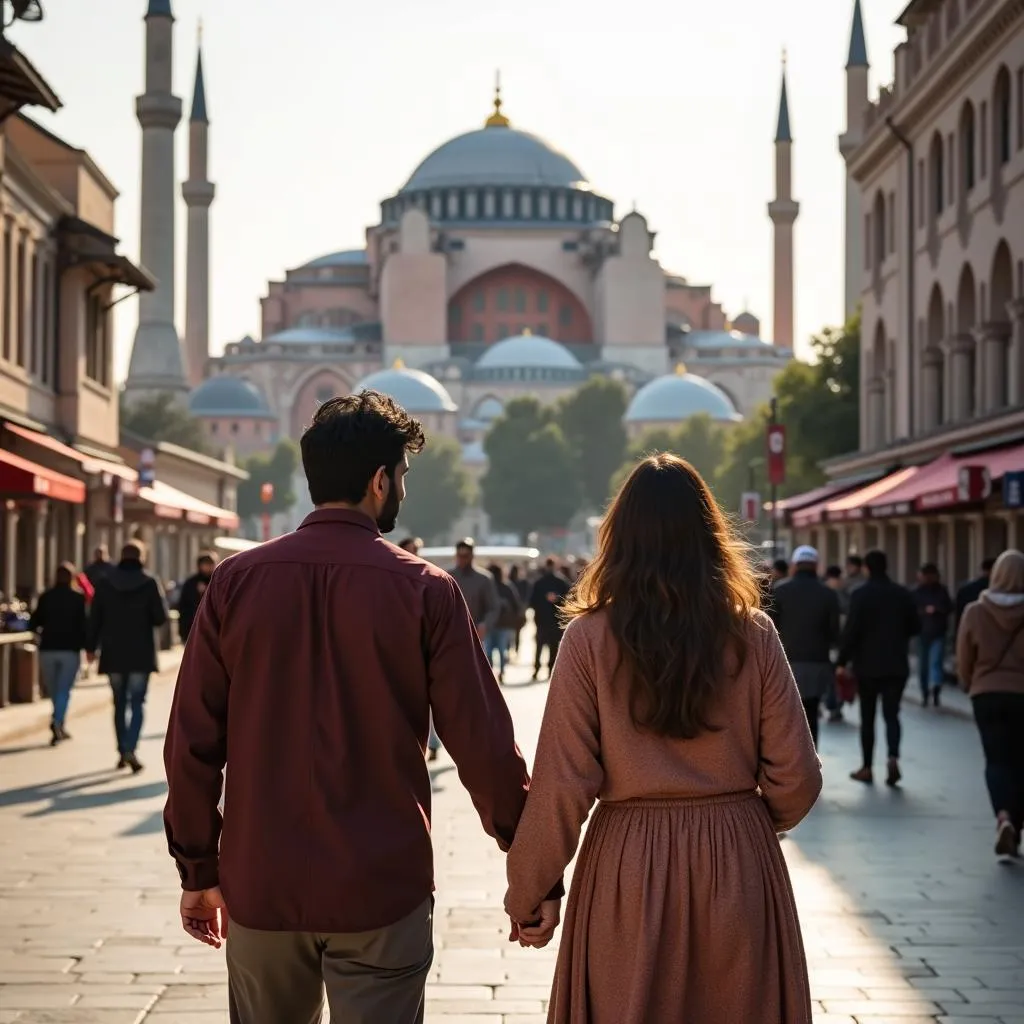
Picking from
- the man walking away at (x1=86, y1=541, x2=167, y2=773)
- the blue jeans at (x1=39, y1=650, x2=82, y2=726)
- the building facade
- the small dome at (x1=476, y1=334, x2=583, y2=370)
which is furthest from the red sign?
the small dome at (x1=476, y1=334, x2=583, y2=370)

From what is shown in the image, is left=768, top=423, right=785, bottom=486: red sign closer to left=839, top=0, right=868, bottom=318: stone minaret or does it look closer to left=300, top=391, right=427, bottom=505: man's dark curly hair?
left=839, top=0, right=868, bottom=318: stone minaret

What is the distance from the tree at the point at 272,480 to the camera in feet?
349

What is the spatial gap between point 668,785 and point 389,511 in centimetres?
82

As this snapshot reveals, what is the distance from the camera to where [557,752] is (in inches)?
163

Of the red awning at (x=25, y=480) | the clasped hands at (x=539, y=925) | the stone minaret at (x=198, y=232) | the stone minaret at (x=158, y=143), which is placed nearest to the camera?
the clasped hands at (x=539, y=925)

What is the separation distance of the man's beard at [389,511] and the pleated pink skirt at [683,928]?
0.78 meters

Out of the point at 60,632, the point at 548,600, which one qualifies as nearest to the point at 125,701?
the point at 60,632

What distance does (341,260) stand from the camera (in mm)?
140875

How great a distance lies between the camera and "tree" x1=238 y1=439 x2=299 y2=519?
106250 millimetres

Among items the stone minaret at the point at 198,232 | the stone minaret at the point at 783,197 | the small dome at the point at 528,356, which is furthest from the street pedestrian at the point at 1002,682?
the small dome at the point at 528,356

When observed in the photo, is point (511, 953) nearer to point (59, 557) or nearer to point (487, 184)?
point (59, 557)

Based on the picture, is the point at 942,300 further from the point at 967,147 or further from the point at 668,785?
the point at 668,785

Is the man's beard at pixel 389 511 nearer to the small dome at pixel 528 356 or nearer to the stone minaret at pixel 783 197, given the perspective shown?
the stone minaret at pixel 783 197

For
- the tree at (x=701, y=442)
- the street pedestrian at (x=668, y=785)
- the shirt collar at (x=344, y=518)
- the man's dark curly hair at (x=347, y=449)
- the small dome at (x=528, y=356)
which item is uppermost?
the small dome at (x=528, y=356)
